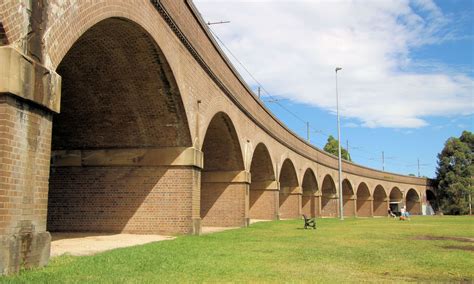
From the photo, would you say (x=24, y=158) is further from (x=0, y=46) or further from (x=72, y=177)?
(x=72, y=177)

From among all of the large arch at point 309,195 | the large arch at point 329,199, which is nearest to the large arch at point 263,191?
the large arch at point 309,195

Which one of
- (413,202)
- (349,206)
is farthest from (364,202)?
(413,202)

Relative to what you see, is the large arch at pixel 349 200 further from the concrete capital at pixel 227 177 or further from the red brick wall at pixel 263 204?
the concrete capital at pixel 227 177

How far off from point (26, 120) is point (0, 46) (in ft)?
2.99

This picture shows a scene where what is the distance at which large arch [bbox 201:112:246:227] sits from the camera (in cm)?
1975

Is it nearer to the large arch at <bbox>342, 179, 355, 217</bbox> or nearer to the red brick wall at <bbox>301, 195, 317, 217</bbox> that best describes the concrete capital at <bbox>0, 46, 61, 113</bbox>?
the red brick wall at <bbox>301, 195, 317, 217</bbox>

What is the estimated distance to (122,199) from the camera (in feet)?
44.5

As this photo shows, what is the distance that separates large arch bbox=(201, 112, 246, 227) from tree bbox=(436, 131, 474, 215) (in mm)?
48873

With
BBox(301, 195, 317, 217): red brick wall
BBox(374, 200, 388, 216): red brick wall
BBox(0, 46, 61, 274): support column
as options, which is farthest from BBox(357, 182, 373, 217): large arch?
BBox(0, 46, 61, 274): support column

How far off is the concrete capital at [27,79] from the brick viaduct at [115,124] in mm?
13

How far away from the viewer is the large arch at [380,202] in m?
61.2

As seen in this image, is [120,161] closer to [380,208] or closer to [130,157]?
[130,157]

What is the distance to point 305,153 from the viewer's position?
35.5 meters

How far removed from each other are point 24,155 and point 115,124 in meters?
7.41
